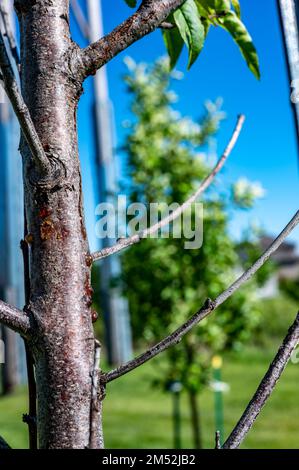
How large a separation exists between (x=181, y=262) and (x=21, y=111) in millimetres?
3377

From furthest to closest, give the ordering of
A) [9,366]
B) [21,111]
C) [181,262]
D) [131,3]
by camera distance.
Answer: [9,366], [181,262], [131,3], [21,111]

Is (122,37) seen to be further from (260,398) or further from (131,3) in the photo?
(260,398)

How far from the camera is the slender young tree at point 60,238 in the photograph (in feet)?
1.80

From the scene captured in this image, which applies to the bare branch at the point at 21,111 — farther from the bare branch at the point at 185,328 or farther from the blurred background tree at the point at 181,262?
the blurred background tree at the point at 181,262

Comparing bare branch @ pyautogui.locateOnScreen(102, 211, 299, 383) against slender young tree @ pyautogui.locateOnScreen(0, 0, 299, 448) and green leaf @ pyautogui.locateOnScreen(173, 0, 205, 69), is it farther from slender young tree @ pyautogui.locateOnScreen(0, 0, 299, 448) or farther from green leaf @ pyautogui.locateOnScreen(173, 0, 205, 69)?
green leaf @ pyautogui.locateOnScreen(173, 0, 205, 69)

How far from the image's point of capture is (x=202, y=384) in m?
3.85

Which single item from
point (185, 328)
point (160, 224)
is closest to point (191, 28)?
point (160, 224)

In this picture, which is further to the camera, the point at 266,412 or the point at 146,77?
the point at 266,412

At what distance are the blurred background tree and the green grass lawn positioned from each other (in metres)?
0.36

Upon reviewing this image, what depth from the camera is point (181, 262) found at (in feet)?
12.7

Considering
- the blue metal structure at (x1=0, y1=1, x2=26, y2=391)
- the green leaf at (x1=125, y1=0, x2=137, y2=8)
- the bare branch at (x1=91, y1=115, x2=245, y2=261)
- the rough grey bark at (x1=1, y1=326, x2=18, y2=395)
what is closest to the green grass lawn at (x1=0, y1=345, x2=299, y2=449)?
the rough grey bark at (x1=1, y1=326, x2=18, y2=395)
